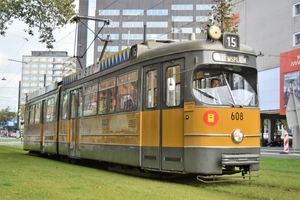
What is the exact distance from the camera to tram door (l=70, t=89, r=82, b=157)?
49.6 ft

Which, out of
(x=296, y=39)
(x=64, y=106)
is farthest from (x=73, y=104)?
(x=296, y=39)

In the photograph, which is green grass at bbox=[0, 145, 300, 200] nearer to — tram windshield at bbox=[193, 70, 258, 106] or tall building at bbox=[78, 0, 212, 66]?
tram windshield at bbox=[193, 70, 258, 106]

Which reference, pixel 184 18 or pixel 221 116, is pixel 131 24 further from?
pixel 221 116

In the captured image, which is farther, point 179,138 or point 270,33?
point 270,33

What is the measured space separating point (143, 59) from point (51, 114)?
9264 millimetres

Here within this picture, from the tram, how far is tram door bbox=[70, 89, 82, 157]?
9.92 feet

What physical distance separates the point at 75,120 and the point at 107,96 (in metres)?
3.23

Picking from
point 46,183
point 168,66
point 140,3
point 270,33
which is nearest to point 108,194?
point 46,183

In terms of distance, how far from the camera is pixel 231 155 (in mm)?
9125

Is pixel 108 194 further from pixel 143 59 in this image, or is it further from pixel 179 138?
pixel 143 59

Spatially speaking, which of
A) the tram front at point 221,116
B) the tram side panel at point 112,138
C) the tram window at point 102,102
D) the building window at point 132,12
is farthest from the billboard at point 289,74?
the building window at point 132,12

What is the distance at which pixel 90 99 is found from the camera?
1405 cm

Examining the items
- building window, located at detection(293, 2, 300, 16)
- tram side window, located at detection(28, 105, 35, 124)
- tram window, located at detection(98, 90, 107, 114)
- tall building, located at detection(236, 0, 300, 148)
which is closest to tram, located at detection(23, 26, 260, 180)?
tram window, located at detection(98, 90, 107, 114)

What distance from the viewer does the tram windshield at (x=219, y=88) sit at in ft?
30.8
